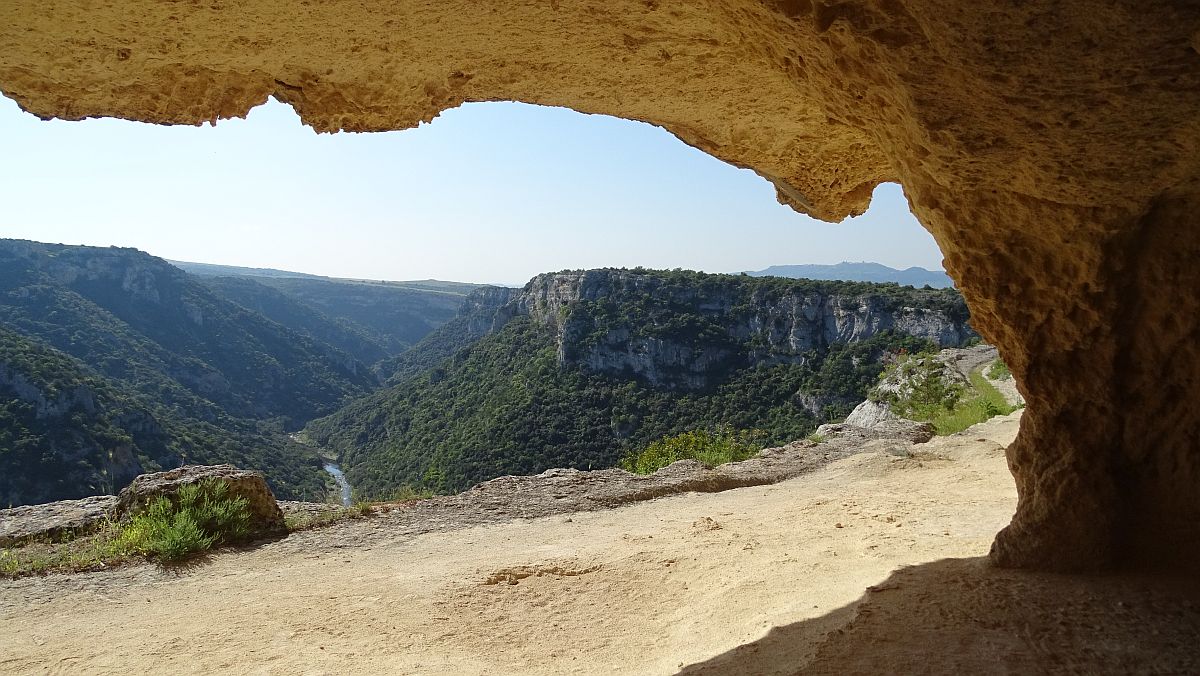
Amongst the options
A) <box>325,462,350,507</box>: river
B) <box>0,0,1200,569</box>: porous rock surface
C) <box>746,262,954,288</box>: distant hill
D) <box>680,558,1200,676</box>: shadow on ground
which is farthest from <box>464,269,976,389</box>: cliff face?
<box>746,262,954,288</box>: distant hill

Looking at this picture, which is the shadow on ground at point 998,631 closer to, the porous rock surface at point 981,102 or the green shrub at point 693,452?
the porous rock surface at point 981,102

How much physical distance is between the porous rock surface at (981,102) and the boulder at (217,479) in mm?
4389

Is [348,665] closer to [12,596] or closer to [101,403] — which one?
[12,596]

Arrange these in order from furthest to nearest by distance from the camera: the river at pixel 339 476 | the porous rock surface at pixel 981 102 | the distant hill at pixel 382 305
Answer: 1. the distant hill at pixel 382 305
2. the river at pixel 339 476
3. the porous rock surface at pixel 981 102

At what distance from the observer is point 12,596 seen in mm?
5309

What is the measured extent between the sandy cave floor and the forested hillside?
21.3 metres

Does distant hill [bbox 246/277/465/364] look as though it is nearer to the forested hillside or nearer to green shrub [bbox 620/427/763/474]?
the forested hillside

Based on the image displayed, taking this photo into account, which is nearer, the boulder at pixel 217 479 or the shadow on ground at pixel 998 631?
the shadow on ground at pixel 998 631

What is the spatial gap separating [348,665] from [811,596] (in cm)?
271

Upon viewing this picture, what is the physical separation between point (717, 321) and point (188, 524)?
36328 millimetres

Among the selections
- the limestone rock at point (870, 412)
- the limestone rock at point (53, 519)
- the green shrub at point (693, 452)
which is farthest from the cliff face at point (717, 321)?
the limestone rock at point (53, 519)

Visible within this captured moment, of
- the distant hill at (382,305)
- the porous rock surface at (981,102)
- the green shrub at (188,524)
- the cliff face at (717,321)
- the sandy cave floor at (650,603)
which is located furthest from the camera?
the distant hill at (382,305)

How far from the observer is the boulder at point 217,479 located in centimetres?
675

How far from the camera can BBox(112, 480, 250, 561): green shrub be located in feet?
19.9
